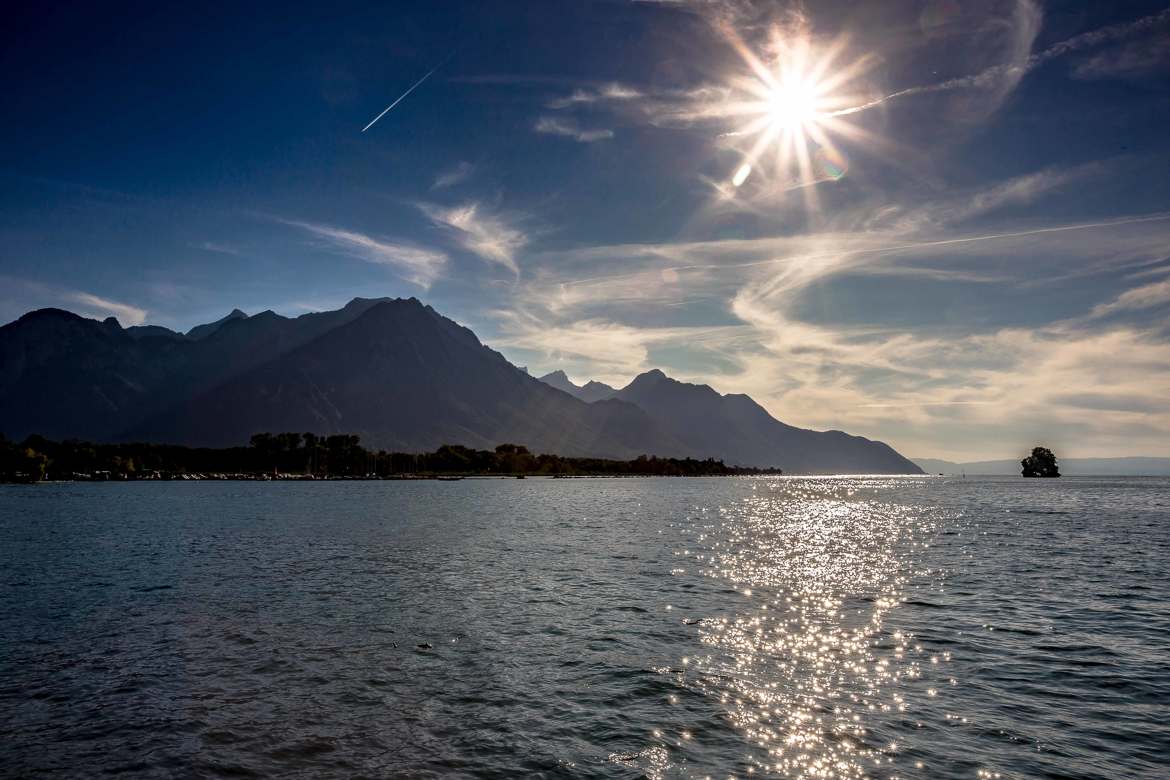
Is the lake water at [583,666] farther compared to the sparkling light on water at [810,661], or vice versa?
the sparkling light on water at [810,661]

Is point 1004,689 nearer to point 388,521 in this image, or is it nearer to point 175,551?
point 175,551

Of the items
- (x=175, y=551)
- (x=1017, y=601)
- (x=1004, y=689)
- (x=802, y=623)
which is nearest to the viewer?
(x=1004, y=689)

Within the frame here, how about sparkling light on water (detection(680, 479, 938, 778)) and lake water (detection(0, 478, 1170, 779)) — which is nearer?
lake water (detection(0, 478, 1170, 779))

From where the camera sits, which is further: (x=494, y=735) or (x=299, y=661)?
(x=299, y=661)

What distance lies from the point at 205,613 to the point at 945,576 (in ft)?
181

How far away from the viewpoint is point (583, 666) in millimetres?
28094

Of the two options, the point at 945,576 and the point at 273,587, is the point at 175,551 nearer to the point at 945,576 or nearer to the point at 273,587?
the point at 273,587

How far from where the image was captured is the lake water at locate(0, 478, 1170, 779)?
1950 centimetres

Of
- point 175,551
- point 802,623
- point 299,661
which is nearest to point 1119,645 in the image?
point 802,623

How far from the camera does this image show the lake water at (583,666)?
1950 centimetres

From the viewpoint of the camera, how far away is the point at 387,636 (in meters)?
33.1

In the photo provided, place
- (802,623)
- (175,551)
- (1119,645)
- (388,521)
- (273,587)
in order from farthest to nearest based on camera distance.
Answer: (388,521) < (175,551) < (273,587) < (802,623) < (1119,645)

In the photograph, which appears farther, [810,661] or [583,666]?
[810,661]

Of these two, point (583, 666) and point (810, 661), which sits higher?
point (810, 661)
